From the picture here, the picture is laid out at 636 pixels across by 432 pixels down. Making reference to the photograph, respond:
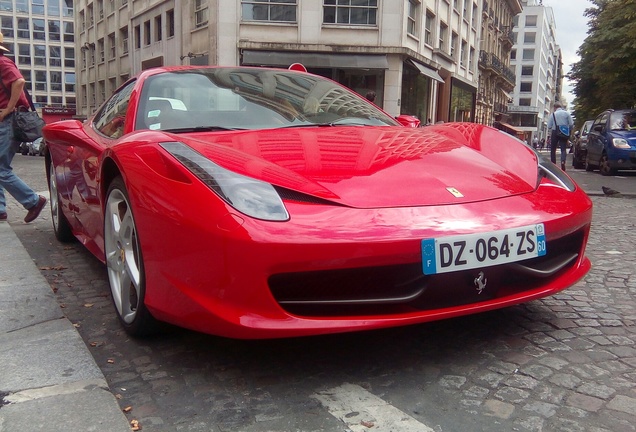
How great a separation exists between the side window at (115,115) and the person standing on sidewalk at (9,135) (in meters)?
1.69

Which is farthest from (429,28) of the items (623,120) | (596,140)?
(623,120)

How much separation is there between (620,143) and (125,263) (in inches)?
480

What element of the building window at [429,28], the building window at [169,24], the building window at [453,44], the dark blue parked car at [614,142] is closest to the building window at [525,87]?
the building window at [453,44]

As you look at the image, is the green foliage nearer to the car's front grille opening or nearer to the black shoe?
the black shoe

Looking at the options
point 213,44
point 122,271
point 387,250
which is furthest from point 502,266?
point 213,44

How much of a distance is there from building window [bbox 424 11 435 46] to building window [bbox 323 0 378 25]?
4.72 metres

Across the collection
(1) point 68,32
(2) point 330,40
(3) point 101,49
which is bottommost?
(2) point 330,40

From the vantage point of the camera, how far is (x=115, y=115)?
3322 mm

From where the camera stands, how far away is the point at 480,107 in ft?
143

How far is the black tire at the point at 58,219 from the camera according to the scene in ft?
14.3

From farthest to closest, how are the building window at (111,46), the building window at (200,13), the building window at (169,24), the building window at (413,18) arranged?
the building window at (111,46) → the building window at (169,24) → the building window at (413,18) → the building window at (200,13)

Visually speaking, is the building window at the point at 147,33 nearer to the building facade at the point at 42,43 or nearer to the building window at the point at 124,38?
the building window at the point at 124,38

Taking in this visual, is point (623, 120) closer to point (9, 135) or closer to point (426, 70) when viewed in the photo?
point (9, 135)

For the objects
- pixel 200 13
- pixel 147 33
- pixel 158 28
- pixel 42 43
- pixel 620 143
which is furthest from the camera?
pixel 42 43
